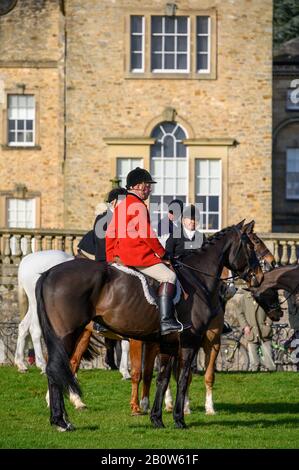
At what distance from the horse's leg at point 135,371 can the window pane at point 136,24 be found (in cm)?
2236

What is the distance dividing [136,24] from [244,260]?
2285 centimetres

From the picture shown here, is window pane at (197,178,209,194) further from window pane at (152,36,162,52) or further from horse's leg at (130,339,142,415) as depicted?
horse's leg at (130,339,142,415)

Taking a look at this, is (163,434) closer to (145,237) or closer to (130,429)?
(130,429)

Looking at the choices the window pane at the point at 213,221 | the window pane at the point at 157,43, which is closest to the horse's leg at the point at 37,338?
the window pane at the point at 213,221

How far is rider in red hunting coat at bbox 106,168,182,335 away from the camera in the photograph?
53.9 ft

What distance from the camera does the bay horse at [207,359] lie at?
58.7 feet

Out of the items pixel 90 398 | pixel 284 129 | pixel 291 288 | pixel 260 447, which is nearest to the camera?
pixel 260 447

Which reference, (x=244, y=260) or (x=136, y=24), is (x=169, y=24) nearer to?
(x=136, y=24)

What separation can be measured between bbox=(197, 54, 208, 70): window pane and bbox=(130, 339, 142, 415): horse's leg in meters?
22.2

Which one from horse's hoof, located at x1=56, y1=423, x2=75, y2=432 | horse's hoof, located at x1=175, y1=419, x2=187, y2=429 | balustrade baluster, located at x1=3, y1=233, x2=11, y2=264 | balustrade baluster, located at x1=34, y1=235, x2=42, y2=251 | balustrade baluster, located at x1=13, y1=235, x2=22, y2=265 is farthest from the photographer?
→ balustrade baluster, located at x1=13, y1=235, x2=22, y2=265

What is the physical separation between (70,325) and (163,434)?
1602 millimetres

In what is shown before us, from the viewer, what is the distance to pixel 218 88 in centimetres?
3956

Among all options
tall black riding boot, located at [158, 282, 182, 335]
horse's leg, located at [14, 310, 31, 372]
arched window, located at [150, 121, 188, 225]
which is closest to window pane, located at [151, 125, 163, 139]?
arched window, located at [150, 121, 188, 225]

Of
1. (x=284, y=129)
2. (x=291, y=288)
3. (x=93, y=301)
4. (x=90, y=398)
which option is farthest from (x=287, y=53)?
(x=93, y=301)
